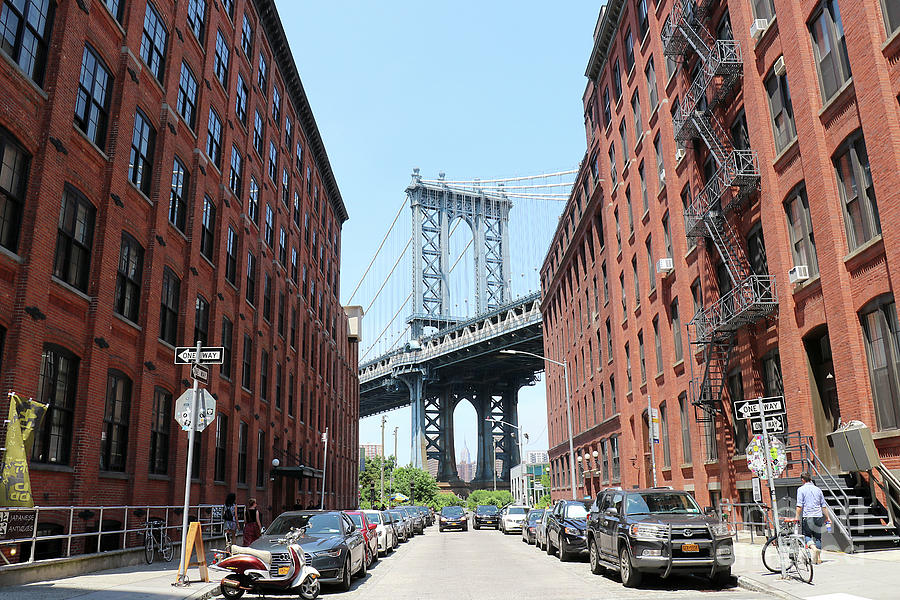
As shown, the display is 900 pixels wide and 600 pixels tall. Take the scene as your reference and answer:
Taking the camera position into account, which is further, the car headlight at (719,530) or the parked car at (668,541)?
the car headlight at (719,530)

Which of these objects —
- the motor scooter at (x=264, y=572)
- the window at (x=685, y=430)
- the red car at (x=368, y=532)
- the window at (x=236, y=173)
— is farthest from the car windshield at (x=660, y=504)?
the window at (x=236, y=173)

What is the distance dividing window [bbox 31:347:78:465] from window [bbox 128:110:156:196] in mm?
6240

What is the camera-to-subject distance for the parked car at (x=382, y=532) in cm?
2366

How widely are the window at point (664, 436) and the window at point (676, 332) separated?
321cm

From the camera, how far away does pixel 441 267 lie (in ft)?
383

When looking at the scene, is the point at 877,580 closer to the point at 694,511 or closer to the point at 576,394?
the point at 694,511

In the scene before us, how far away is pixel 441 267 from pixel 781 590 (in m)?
105

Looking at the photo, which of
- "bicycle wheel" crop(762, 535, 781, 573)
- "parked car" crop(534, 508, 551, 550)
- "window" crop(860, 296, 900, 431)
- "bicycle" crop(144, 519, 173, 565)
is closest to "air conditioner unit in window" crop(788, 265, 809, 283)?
"window" crop(860, 296, 900, 431)

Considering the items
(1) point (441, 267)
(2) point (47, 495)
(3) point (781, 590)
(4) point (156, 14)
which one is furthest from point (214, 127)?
(1) point (441, 267)

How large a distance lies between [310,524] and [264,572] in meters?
3.82

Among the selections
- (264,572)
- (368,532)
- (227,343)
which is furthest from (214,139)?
(264,572)

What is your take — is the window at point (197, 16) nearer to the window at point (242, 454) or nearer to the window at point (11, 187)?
the window at point (11, 187)

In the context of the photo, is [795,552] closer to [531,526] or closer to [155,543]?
[155,543]

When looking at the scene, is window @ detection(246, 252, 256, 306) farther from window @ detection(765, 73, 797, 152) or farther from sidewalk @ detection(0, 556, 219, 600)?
window @ detection(765, 73, 797, 152)
